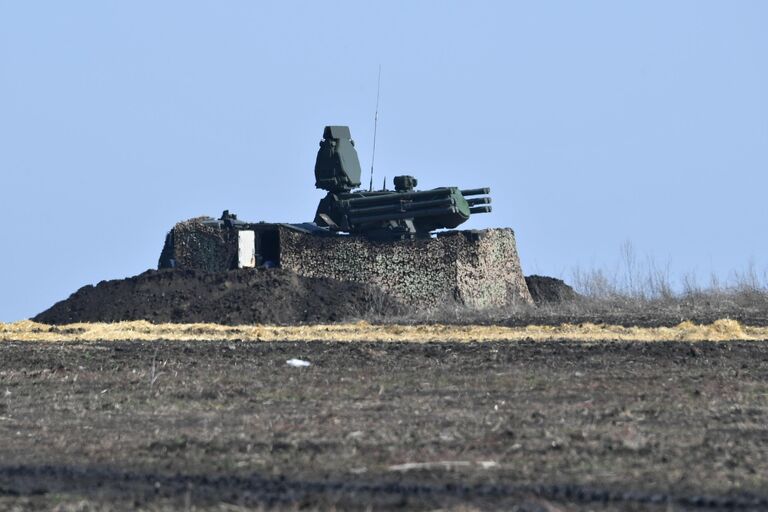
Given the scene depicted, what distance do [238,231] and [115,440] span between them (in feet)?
67.8

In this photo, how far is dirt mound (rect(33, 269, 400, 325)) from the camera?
94.2ft

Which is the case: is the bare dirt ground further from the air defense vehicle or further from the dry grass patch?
the air defense vehicle

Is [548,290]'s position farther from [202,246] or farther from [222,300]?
[222,300]

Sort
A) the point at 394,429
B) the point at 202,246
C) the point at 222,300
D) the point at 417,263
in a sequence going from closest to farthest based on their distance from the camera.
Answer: the point at 394,429, the point at 222,300, the point at 417,263, the point at 202,246

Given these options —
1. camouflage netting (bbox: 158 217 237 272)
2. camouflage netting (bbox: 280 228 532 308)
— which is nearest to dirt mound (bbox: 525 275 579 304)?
camouflage netting (bbox: 280 228 532 308)

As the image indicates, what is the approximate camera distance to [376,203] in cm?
3134

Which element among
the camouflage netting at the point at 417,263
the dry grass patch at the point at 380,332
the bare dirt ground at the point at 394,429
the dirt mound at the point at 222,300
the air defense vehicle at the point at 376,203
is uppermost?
the air defense vehicle at the point at 376,203

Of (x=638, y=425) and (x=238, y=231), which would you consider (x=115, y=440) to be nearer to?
(x=638, y=425)

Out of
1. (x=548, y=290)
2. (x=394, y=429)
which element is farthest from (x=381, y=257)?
(x=394, y=429)

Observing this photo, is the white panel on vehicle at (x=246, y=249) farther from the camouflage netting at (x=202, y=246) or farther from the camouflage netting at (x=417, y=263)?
the camouflage netting at (x=417, y=263)

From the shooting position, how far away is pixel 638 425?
11.3 meters

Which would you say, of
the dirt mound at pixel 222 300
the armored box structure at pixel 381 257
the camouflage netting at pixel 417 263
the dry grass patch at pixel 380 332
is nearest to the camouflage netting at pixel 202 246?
the armored box structure at pixel 381 257

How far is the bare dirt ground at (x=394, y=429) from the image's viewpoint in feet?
27.0

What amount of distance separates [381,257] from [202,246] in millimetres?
3718
